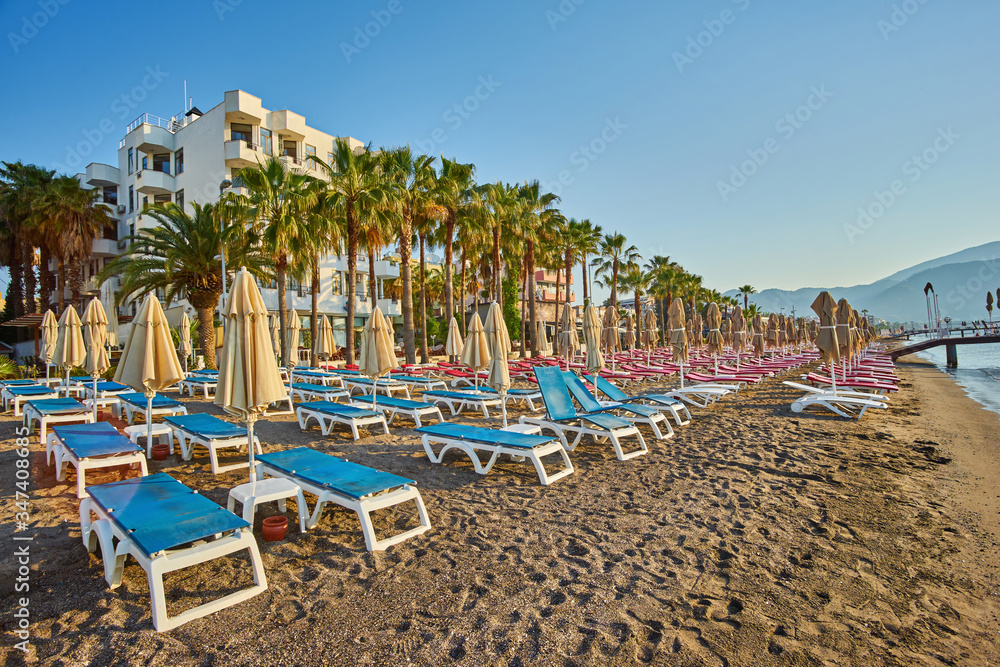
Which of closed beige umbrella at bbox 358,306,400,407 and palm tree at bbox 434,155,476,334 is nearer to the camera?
closed beige umbrella at bbox 358,306,400,407

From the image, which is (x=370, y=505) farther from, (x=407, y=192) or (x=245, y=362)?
(x=407, y=192)

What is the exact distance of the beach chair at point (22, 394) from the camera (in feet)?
33.2

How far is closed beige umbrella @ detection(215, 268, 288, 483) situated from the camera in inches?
175

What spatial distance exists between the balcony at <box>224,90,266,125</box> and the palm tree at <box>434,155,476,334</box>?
1402 centimetres

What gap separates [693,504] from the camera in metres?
5.27

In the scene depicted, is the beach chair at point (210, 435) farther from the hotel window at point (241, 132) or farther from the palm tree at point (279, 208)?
the hotel window at point (241, 132)

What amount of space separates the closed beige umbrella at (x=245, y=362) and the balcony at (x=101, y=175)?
1531 inches

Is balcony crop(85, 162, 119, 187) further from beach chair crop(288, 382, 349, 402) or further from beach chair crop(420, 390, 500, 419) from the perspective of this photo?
beach chair crop(420, 390, 500, 419)

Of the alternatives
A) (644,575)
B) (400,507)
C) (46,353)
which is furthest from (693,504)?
(46,353)

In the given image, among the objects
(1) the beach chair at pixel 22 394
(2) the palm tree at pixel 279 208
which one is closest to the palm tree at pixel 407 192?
(2) the palm tree at pixel 279 208

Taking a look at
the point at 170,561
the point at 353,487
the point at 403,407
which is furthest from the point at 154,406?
the point at 170,561

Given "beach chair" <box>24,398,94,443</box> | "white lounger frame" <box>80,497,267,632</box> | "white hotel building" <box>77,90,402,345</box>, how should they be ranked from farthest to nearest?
"white hotel building" <box>77,90,402,345</box> → "beach chair" <box>24,398,94,443</box> → "white lounger frame" <box>80,497,267,632</box>

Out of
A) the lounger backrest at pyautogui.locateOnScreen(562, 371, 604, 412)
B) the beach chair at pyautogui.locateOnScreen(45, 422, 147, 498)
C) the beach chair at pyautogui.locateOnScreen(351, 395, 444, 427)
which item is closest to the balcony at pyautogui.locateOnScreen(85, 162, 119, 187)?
the beach chair at pyautogui.locateOnScreen(351, 395, 444, 427)

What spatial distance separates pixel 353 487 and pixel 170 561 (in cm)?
145
